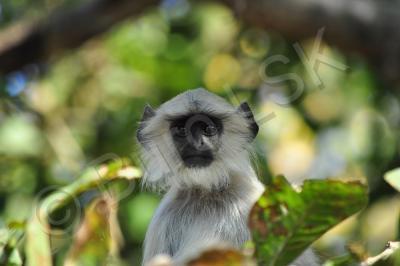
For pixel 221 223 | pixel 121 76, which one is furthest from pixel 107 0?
pixel 221 223

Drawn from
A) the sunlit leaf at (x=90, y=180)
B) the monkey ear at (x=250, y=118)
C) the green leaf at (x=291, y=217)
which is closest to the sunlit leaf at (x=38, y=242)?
the sunlit leaf at (x=90, y=180)

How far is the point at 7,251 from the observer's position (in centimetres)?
339

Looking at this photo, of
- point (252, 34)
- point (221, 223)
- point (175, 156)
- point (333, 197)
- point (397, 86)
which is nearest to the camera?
point (333, 197)

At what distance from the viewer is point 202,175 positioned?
4367mm

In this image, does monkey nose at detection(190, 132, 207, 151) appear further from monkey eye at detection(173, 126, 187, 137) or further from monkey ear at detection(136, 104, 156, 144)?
monkey ear at detection(136, 104, 156, 144)

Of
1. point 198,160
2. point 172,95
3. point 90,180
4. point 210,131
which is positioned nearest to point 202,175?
point 198,160

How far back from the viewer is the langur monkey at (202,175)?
14.0ft

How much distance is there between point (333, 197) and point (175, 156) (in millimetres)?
2040

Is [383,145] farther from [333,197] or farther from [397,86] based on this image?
[333,197]

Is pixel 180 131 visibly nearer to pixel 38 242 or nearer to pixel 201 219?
pixel 201 219

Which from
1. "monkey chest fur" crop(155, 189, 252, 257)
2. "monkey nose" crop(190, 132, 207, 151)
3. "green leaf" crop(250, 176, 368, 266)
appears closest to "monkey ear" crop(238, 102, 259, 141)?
"monkey nose" crop(190, 132, 207, 151)

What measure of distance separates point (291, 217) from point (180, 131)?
76.0 inches

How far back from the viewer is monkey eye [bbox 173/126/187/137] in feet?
15.2

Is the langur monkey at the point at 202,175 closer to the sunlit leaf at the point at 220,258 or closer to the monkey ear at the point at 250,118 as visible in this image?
the monkey ear at the point at 250,118
